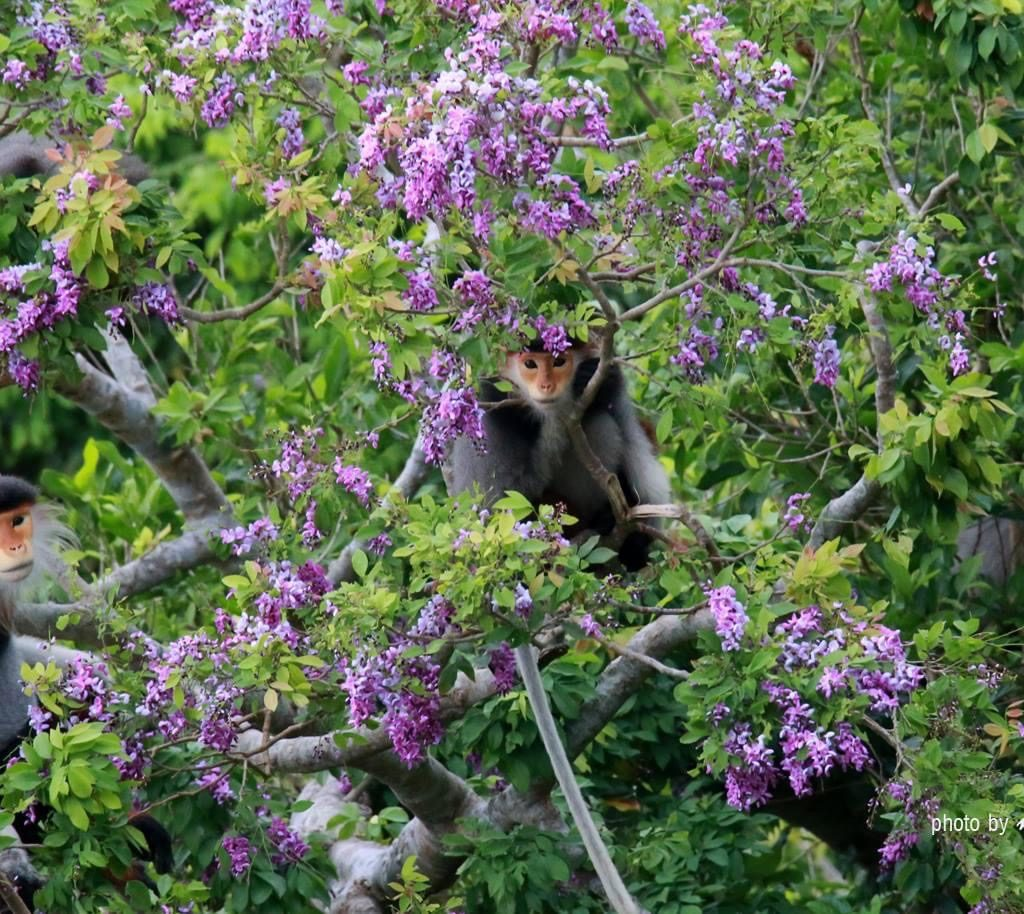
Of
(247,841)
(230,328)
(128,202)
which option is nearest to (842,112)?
(230,328)

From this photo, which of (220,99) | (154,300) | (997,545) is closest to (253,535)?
(154,300)

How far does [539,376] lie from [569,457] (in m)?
0.48

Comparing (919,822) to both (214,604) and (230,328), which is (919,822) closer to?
(214,604)

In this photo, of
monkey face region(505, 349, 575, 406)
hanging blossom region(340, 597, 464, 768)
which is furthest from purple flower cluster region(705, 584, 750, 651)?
monkey face region(505, 349, 575, 406)

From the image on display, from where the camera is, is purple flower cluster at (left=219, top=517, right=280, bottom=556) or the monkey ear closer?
purple flower cluster at (left=219, top=517, right=280, bottom=556)

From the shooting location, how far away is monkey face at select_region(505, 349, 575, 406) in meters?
3.53

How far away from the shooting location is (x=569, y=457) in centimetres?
399

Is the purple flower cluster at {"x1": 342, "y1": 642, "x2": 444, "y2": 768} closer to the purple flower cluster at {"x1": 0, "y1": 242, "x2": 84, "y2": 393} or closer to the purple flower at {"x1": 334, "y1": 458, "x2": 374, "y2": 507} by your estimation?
the purple flower at {"x1": 334, "y1": 458, "x2": 374, "y2": 507}

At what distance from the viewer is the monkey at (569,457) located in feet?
12.7

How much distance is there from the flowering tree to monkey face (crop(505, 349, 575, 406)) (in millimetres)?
206

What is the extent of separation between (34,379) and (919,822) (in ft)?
5.57

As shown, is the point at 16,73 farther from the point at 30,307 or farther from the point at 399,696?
the point at 399,696

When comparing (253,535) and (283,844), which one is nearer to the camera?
(253,535)

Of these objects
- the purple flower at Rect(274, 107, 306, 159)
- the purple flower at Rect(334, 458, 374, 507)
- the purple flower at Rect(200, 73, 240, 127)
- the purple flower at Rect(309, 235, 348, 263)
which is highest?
the purple flower at Rect(200, 73, 240, 127)
